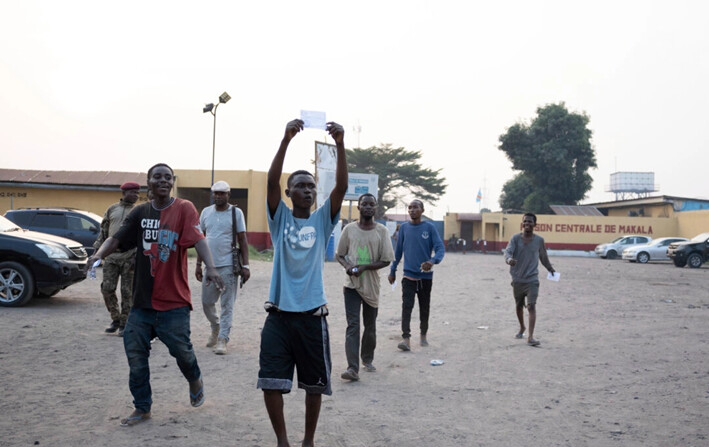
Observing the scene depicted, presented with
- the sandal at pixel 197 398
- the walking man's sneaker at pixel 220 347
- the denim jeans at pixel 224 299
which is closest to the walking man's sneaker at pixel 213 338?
the denim jeans at pixel 224 299

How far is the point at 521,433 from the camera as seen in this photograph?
4609mm

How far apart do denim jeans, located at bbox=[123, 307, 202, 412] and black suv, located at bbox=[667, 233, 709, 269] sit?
94.8 ft

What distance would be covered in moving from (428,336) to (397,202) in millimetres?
49018

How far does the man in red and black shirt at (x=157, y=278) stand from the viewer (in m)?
4.56

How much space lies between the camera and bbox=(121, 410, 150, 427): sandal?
14.8 feet

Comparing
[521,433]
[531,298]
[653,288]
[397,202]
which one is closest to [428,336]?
[531,298]

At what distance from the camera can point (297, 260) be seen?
392 cm

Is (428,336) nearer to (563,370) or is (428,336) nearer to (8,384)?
(563,370)

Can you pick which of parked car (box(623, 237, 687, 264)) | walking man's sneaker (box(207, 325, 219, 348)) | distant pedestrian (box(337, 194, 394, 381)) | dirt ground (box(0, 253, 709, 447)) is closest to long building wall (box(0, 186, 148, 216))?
dirt ground (box(0, 253, 709, 447))

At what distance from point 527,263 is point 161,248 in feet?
18.5

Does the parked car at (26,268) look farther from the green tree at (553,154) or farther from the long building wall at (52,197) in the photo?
the green tree at (553,154)

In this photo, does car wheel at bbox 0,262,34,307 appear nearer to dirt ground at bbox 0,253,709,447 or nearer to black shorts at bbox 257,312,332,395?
dirt ground at bbox 0,253,709,447

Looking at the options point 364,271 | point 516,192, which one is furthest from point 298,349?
point 516,192

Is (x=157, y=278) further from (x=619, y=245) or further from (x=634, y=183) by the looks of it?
(x=634, y=183)
